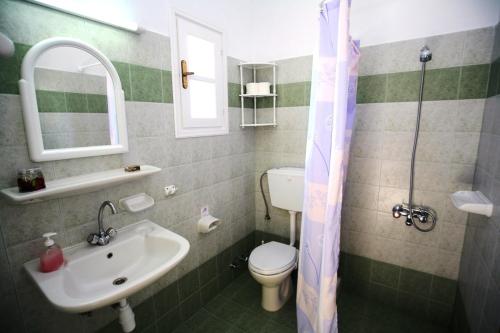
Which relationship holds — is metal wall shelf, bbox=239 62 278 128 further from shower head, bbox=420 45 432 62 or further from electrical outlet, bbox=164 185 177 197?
shower head, bbox=420 45 432 62

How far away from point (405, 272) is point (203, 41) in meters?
2.39

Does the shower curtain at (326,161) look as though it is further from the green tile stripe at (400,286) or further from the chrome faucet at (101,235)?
the chrome faucet at (101,235)

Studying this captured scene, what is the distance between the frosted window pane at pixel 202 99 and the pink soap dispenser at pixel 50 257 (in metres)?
1.12

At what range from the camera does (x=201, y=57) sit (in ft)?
6.14

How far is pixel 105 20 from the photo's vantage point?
4.10ft

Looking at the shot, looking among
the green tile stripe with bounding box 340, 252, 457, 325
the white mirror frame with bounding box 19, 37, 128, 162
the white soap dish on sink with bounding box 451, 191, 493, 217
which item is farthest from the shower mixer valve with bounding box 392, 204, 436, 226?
the white mirror frame with bounding box 19, 37, 128, 162

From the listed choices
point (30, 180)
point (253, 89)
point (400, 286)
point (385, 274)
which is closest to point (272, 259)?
point (385, 274)

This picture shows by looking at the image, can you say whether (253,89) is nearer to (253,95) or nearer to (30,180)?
(253,95)

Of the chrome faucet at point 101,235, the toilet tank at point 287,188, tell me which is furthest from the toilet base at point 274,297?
the chrome faucet at point 101,235

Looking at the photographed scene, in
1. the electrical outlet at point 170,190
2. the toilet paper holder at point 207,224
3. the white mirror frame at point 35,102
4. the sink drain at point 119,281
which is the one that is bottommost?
the sink drain at point 119,281

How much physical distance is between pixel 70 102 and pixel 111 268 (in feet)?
2.91

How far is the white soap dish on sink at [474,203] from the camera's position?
1.30 meters

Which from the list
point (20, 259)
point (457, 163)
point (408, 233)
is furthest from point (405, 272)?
point (20, 259)

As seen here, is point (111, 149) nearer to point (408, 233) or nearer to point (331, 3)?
point (331, 3)
